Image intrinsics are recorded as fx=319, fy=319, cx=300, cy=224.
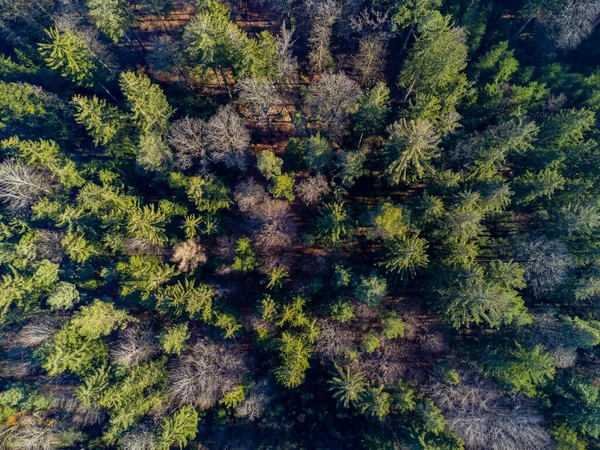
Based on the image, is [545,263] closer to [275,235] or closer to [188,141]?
[275,235]

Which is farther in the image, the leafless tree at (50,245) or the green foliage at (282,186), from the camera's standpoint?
the leafless tree at (50,245)

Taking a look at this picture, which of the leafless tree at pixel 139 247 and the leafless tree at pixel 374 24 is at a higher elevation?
the leafless tree at pixel 374 24

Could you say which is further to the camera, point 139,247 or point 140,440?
point 139,247

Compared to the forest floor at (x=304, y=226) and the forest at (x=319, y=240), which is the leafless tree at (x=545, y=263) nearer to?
the forest at (x=319, y=240)

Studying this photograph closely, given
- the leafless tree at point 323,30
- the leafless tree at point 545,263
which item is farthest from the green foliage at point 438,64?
the leafless tree at point 545,263

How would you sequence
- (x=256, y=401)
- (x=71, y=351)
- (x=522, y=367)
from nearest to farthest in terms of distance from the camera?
(x=522, y=367), (x=71, y=351), (x=256, y=401)

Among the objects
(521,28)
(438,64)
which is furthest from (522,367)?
(521,28)

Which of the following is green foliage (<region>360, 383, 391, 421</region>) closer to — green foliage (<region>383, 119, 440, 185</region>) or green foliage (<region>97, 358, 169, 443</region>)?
green foliage (<region>383, 119, 440, 185</region>)
